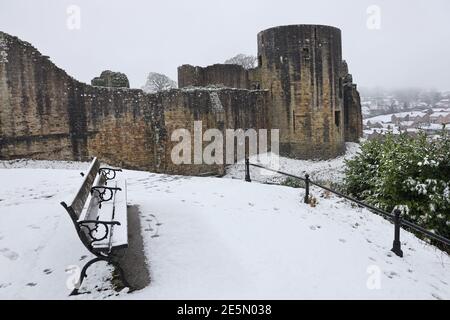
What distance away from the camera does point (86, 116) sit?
1402 centimetres

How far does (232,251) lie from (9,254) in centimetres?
257

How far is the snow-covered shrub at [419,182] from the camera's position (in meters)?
7.61

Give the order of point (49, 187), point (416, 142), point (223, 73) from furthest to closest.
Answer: point (223, 73), point (416, 142), point (49, 187)

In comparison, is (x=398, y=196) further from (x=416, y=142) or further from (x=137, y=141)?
(x=137, y=141)

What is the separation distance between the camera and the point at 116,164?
14.9 meters

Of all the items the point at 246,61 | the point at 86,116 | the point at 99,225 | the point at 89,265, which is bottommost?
the point at 89,265

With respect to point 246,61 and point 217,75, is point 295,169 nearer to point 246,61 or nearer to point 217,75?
point 217,75

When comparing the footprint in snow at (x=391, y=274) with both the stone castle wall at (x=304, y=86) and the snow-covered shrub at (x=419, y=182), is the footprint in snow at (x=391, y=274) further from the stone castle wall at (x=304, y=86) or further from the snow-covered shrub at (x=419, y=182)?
the stone castle wall at (x=304, y=86)

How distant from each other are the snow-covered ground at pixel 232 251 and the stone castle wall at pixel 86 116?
6414mm

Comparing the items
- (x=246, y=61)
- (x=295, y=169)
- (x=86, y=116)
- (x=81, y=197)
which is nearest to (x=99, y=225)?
(x=81, y=197)

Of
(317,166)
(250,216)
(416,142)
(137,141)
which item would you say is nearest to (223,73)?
(317,166)

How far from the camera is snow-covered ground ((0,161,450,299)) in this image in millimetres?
3643

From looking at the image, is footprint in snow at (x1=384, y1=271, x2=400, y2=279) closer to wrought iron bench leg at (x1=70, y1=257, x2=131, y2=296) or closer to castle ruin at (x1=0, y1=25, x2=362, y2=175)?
wrought iron bench leg at (x1=70, y1=257, x2=131, y2=296)
